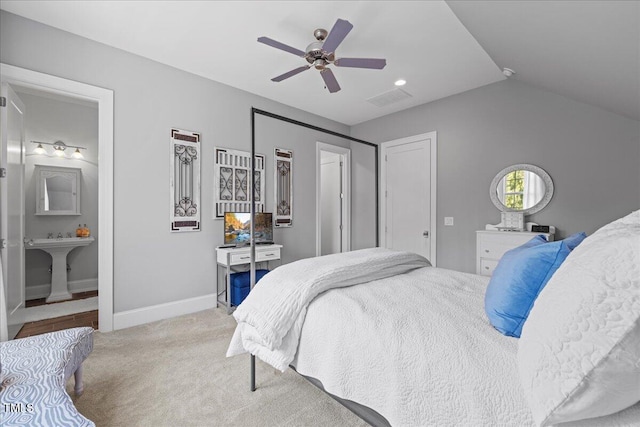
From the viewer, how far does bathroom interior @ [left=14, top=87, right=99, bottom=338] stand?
382 centimetres

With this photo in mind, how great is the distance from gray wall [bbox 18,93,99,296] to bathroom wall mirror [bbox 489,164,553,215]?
224 inches

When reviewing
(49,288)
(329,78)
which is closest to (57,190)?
(49,288)

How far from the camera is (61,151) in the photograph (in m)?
4.09

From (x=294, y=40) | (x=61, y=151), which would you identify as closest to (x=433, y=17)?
(x=294, y=40)

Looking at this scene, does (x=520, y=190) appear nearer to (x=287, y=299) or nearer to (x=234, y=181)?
(x=287, y=299)

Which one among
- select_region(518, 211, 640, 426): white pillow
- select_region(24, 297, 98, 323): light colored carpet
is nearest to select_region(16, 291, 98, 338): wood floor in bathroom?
select_region(24, 297, 98, 323): light colored carpet

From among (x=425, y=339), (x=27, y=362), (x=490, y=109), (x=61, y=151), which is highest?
(x=490, y=109)

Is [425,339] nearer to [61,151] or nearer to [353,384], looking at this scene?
[353,384]

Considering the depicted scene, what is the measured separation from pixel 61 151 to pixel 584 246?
5663 mm

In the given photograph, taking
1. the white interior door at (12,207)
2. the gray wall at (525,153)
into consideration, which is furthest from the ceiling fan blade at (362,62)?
the white interior door at (12,207)

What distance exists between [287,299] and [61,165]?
180 inches

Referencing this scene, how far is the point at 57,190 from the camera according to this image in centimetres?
406

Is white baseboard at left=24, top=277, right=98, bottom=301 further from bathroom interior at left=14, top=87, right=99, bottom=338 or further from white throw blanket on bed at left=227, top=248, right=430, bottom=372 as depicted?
white throw blanket on bed at left=227, top=248, right=430, bottom=372

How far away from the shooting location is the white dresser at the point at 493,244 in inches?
117
